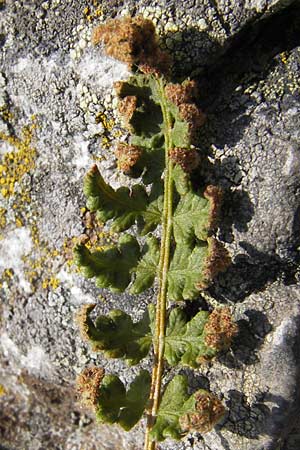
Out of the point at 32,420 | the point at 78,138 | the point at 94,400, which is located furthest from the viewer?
the point at 32,420

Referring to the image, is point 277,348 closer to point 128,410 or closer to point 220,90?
point 128,410

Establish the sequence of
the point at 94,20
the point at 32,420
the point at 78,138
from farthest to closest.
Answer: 1. the point at 32,420
2. the point at 78,138
3. the point at 94,20

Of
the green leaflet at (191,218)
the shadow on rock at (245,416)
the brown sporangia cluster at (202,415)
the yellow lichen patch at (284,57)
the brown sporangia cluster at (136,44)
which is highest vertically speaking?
the yellow lichen patch at (284,57)

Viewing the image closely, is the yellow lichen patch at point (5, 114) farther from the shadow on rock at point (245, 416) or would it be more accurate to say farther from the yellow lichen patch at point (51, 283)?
the shadow on rock at point (245, 416)

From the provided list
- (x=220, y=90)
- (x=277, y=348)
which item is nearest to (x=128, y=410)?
(x=277, y=348)

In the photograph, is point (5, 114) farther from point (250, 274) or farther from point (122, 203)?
point (250, 274)

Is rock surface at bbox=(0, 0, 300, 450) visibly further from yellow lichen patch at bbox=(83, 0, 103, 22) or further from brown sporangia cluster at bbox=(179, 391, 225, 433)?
brown sporangia cluster at bbox=(179, 391, 225, 433)

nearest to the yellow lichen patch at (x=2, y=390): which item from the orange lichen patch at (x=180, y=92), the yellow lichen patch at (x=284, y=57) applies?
the orange lichen patch at (x=180, y=92)

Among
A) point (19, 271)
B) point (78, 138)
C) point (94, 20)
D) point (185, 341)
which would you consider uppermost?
point (94, 20)

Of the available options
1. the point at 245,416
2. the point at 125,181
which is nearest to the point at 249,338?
the point at 245,416
